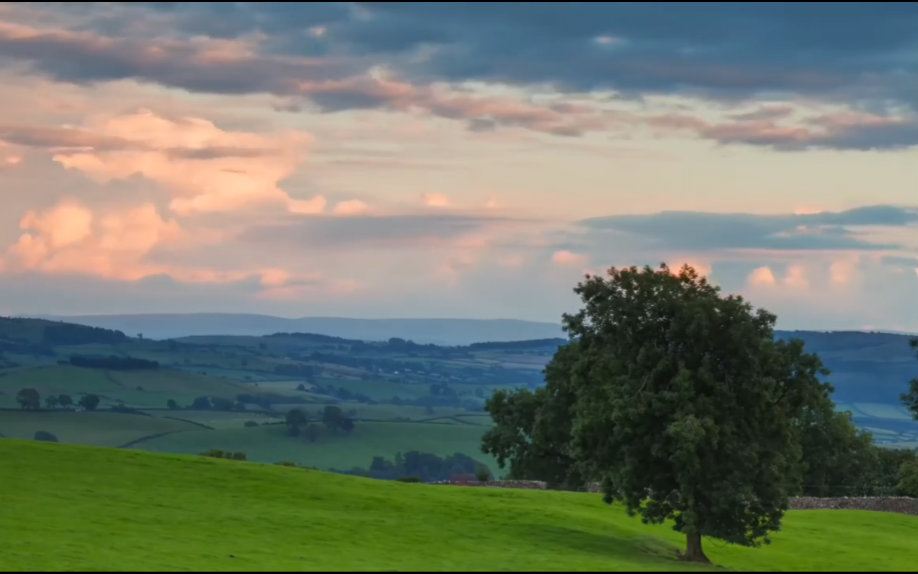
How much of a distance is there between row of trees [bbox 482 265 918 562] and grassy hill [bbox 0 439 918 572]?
3409 mm

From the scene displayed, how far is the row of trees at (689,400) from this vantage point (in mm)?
52094

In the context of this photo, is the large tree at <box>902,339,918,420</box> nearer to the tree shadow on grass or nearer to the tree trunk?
the tree shadow on grass

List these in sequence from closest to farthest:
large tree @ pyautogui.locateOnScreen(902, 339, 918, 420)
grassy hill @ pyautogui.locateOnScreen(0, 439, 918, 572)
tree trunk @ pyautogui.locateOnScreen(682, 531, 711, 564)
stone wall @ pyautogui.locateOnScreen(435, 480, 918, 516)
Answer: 1. grassy hill @ pyautogui.locateOnScreen(0, 439, 918, 572)
2. tree trunk @ pyautogui.locateOnScreen(682, 531, 711, 564)
3. large tree @ pyautogui.locateOnScreen(902, 339, 918, 420)
4. stone wall @ pyautogui.locateOnScreen(435, 480, 918, 516)

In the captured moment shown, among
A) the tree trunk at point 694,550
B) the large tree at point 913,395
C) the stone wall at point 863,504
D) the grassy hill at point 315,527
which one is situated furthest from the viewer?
the stone wall at point 863,504

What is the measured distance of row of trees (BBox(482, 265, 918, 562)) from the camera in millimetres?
52094

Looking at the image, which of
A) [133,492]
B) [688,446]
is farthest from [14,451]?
[688,446]

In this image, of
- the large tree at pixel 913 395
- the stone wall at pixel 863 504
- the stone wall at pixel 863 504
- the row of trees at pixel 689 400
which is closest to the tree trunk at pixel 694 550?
the row of trees at pixel 689 400

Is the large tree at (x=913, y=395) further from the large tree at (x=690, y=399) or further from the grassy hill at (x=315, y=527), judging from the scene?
the large tree at (x=690, y=399)

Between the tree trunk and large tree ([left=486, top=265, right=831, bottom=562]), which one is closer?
large tree ([left=486, top=265, right=831, bottom=562])

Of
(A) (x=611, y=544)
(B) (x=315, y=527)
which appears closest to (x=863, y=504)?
(A) (x=611, y=544)

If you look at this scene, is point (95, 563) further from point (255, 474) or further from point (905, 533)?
point (905, 533)

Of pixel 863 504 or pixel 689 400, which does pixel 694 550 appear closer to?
pixel 689 400

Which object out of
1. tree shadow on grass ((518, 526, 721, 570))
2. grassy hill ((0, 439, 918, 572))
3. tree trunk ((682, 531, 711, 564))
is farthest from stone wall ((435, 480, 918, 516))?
tree trunk ((682, 531, 711, 564))

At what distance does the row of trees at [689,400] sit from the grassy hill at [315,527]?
3409 mm
